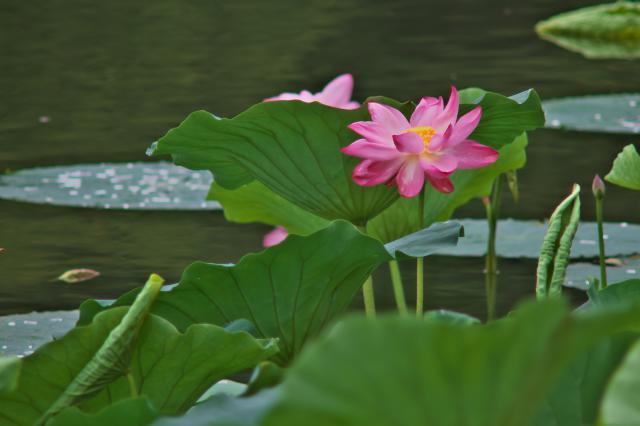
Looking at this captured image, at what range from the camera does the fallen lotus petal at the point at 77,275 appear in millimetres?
2178

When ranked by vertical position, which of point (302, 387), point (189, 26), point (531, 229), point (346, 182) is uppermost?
point (302, 387)

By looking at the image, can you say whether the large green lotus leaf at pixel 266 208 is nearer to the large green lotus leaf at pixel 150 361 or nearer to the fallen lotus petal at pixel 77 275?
the fallen lotus petal at pixel 77 275

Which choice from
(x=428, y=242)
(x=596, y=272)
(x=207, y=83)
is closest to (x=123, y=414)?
(x=428, y=242)

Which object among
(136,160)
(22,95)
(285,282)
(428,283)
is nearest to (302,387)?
(285,282)

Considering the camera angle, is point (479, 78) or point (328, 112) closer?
point (328, 112)

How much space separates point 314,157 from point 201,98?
2.88 m

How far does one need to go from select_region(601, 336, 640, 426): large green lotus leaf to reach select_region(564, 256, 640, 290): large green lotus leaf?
141cm

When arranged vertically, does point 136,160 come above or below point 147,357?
below

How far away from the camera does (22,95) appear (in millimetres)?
4336

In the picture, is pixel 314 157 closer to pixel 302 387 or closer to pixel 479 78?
pixel 302 387

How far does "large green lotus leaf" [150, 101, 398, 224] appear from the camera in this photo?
1.25 meters

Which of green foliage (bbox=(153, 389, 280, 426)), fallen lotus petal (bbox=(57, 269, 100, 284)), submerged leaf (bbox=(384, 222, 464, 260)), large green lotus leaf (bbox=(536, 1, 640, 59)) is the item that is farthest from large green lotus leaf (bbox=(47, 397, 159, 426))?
large green lotus leaf (bbox=(536, 1, 640, 59))

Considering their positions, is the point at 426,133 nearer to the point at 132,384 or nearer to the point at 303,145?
the point at 303,145

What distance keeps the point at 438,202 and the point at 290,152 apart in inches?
12.8
